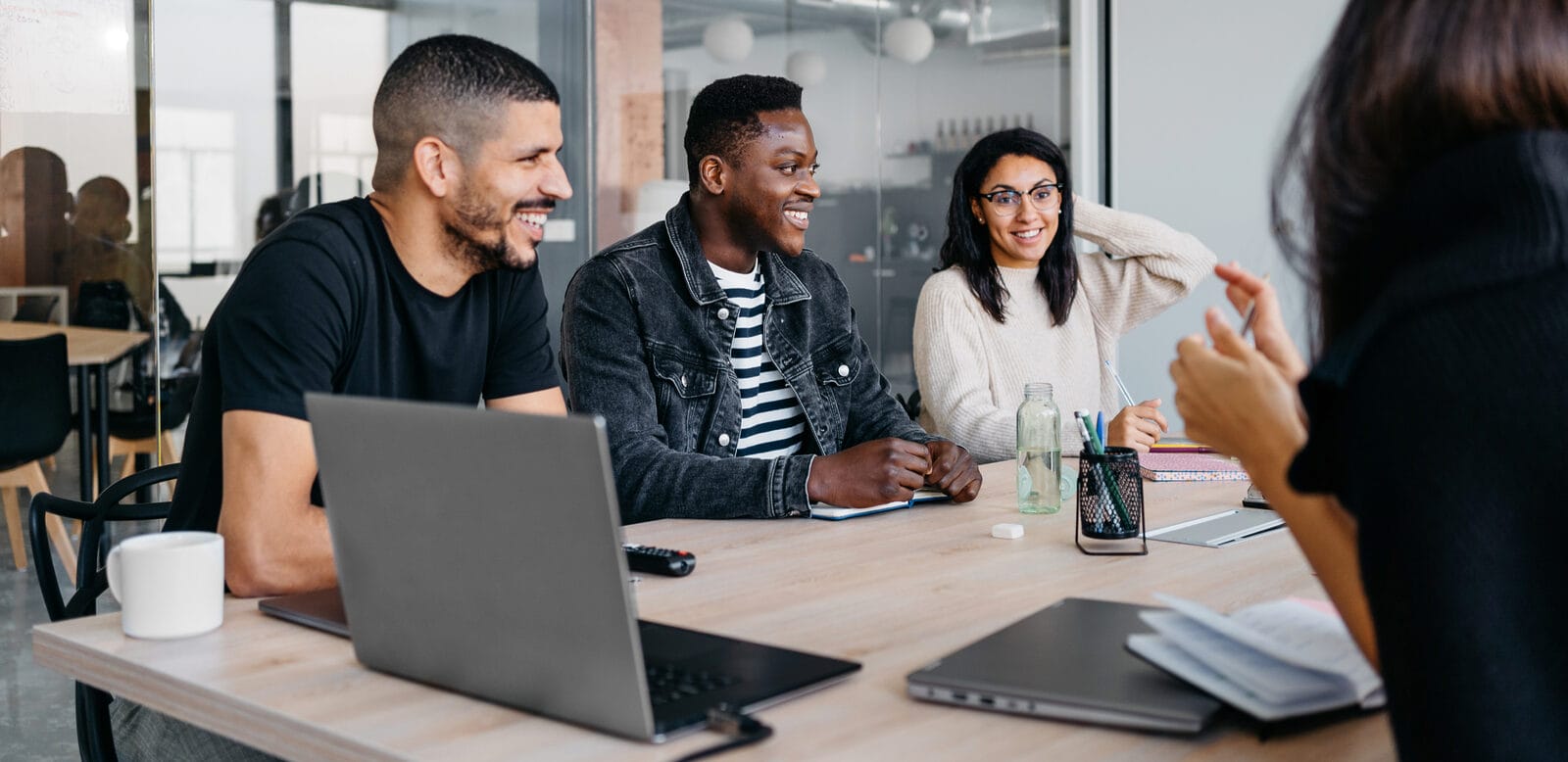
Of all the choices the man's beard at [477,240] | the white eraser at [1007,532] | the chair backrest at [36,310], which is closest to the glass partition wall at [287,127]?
the chair backrest at [36,310]

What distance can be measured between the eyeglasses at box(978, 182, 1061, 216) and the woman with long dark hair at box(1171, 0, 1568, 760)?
2.33 metres

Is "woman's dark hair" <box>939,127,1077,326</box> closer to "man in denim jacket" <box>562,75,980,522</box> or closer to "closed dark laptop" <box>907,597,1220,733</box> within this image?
→ "man in denim jacket" <box>562,75,980,522</box>

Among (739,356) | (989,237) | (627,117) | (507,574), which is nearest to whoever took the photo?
(507,574)

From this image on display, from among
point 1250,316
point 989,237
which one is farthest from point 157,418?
point 1250,316

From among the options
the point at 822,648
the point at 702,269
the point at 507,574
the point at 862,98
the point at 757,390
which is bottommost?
the point at 822,648

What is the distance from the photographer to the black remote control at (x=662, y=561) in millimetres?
1518

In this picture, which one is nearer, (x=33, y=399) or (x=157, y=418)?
(x=33, y=399)

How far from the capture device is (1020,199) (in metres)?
3.20

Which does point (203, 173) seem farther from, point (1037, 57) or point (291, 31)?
point (1037, 57)

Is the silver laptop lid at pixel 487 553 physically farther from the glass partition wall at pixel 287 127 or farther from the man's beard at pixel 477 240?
the glass partition wall at pixel 287 127

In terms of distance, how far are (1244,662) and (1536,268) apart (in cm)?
39

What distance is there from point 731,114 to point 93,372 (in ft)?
5.51

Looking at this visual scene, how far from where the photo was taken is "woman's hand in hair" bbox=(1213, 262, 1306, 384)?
119 cm

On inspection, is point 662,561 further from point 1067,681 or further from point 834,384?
point 834,384
